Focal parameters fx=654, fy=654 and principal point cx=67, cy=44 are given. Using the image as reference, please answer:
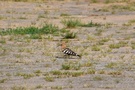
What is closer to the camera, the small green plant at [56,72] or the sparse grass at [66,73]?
the sparse grass at [66,73]

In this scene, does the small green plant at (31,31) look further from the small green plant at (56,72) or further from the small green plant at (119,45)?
the small green plant at (56,72)

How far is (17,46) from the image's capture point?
23.0m

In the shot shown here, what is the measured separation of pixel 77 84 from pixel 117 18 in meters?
24.0

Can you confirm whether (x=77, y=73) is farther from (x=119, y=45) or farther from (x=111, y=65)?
(x=119, y=45)

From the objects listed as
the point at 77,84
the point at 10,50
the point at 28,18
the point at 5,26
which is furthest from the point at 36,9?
the point at 77,84

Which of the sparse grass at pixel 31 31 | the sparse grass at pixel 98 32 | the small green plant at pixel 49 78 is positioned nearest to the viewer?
the small green plant at pixel 49 78

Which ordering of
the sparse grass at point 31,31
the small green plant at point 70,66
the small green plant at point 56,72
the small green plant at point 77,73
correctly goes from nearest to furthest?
the small green plant at point 77,73 < the small green plant at point 56,72 < the small green plant at point 70,66 < the sparse grass at point 31,31

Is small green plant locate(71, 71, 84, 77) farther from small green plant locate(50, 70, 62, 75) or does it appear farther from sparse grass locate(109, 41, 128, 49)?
sparse grass locate(109, 41, 128, 49)

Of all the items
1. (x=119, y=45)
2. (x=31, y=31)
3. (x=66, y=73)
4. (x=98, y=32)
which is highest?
(x=66, y=73)

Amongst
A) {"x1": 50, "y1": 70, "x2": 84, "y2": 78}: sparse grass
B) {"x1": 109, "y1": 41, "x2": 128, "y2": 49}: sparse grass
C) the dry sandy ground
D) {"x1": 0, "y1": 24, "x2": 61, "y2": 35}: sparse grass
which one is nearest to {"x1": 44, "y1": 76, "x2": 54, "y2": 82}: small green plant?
the dry sandy ground

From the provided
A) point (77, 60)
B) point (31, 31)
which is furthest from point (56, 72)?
point (31, 31)

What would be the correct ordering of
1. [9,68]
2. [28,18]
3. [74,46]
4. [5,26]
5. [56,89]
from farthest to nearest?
1. [28,18]
2. [5,26]
3. [74,46]
4. [9,68]
5. [56,89]

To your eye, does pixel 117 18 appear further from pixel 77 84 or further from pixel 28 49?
pixel 77 84

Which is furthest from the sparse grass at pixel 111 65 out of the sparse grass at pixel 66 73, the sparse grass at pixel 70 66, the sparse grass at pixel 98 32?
the sparse grass at pixel 98 32
